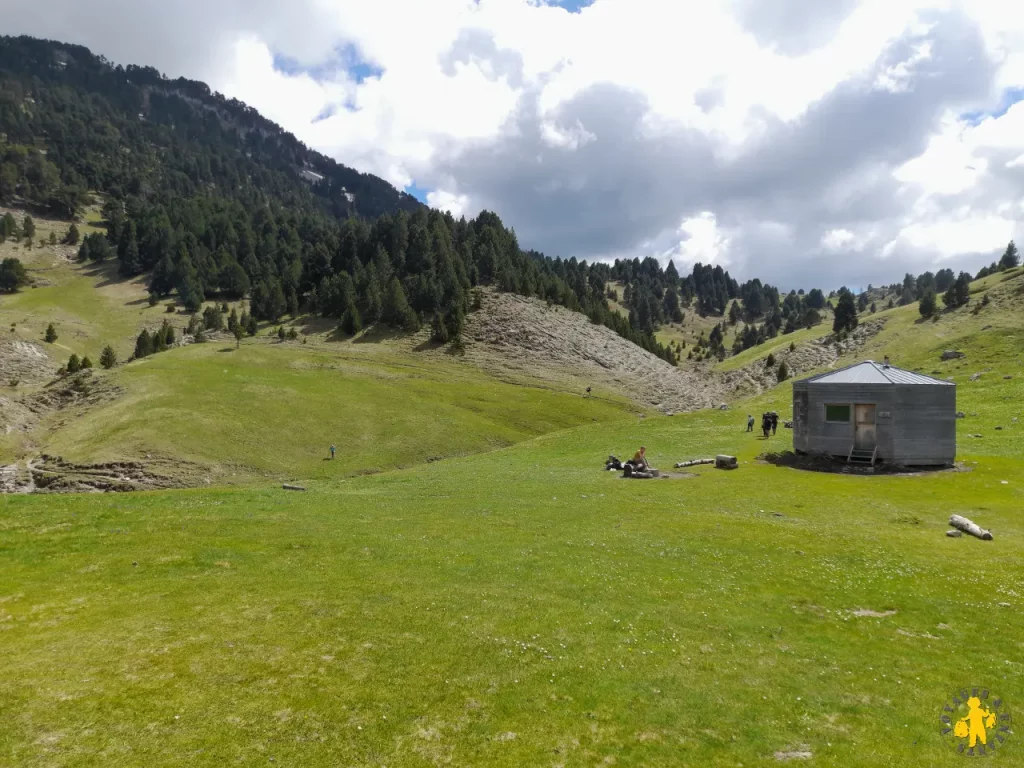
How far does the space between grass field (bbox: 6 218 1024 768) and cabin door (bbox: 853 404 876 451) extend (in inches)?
195

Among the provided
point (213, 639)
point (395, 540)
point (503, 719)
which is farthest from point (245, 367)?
point (503, 719)

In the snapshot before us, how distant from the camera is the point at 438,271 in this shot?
→ 16000 centimetres

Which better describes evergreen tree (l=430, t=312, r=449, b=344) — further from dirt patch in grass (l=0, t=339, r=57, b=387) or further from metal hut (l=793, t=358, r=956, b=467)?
metal hut (l=793, t=358, r=956, b=467)

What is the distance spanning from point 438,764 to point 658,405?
115190 millimetres

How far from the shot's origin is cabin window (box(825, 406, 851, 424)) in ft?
151

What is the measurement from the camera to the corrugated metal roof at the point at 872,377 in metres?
44.2

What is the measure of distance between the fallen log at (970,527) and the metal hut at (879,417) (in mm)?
16683

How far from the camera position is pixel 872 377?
45406 millimetres

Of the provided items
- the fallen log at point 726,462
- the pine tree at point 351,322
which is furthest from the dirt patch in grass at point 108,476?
the pine tree at point 351,322

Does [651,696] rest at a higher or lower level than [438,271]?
lower

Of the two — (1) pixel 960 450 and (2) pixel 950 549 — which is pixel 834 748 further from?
(1) pixel 960 450

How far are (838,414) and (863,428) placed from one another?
2.05m

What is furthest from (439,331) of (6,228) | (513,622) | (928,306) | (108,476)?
(6,228)

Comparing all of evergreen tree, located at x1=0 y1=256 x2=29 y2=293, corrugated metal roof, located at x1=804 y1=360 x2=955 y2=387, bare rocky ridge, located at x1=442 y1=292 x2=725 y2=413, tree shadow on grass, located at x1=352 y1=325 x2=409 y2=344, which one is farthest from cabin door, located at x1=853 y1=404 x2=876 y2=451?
evergreen tree, located at x1=0 y1=256 x2=29 y2=293
